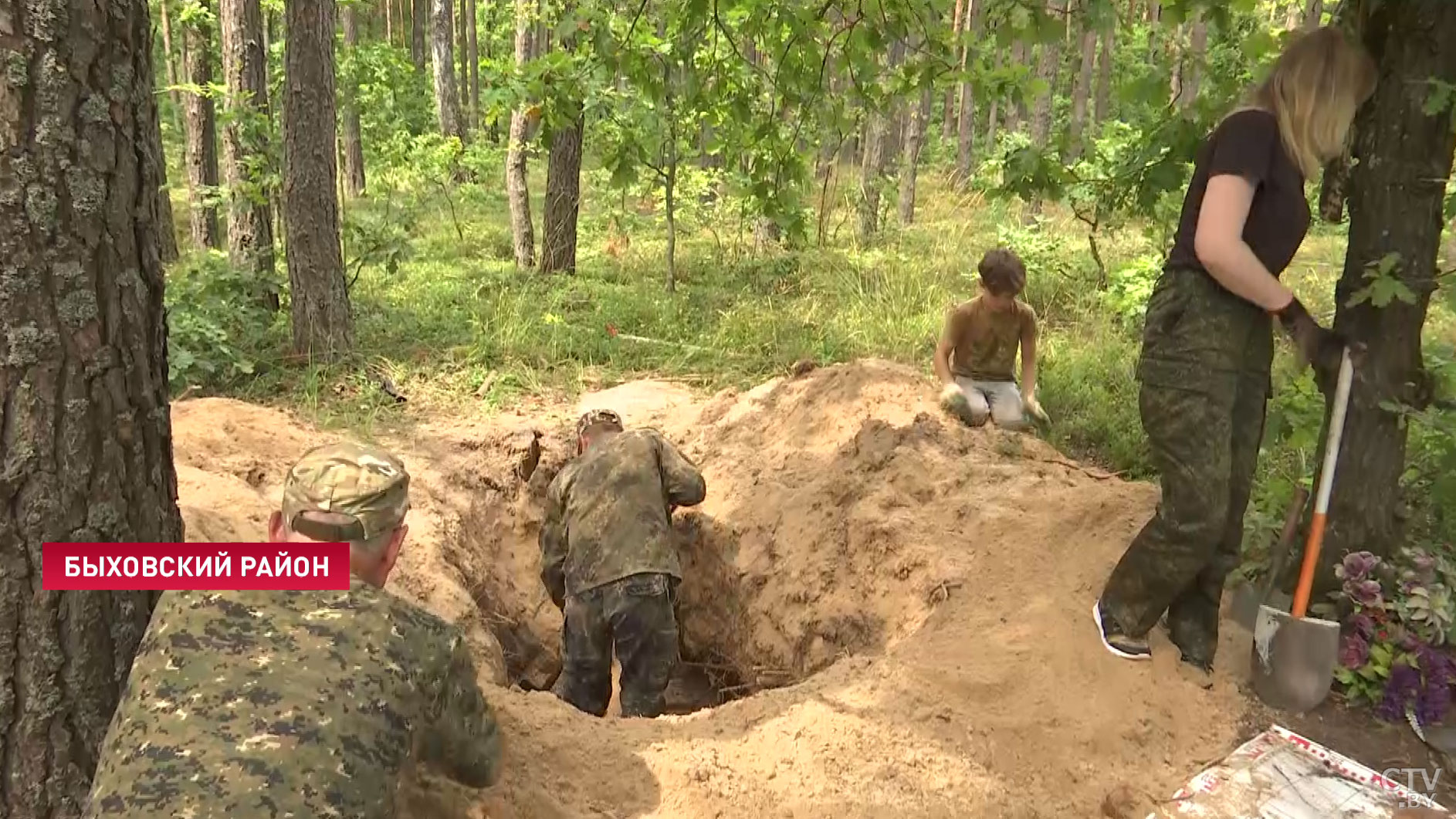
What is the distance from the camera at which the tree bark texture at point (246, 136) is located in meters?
7.36

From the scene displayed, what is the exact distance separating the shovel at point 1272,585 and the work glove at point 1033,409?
2.28 metres

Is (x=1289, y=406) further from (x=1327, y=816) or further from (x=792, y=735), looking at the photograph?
(x=792, y=735)

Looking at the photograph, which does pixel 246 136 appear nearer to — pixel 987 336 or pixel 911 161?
pixel 987 336

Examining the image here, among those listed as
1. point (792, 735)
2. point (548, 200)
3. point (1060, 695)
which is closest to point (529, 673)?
point (792, 735)

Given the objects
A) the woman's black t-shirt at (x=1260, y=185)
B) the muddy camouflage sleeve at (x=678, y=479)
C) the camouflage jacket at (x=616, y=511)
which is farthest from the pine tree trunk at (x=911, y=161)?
the woman's black t-shirt at (x=1260, y=185)

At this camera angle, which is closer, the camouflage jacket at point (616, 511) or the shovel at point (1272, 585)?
the shovel at point (1272, 585)

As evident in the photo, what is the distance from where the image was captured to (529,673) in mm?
5375

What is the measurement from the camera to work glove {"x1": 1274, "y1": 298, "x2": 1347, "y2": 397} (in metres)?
2.96

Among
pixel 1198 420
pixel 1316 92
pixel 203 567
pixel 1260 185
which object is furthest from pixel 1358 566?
pixel 203 567

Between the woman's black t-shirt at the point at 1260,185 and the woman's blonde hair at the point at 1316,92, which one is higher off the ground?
the woman's blonde hair at the point at 1316,92

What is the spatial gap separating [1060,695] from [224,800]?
2579 mm

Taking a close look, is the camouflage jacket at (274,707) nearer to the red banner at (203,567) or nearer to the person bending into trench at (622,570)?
the red banner at (203,567)

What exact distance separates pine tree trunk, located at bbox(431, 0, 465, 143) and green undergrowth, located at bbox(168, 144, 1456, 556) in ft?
19.6

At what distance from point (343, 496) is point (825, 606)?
295 centimetres
